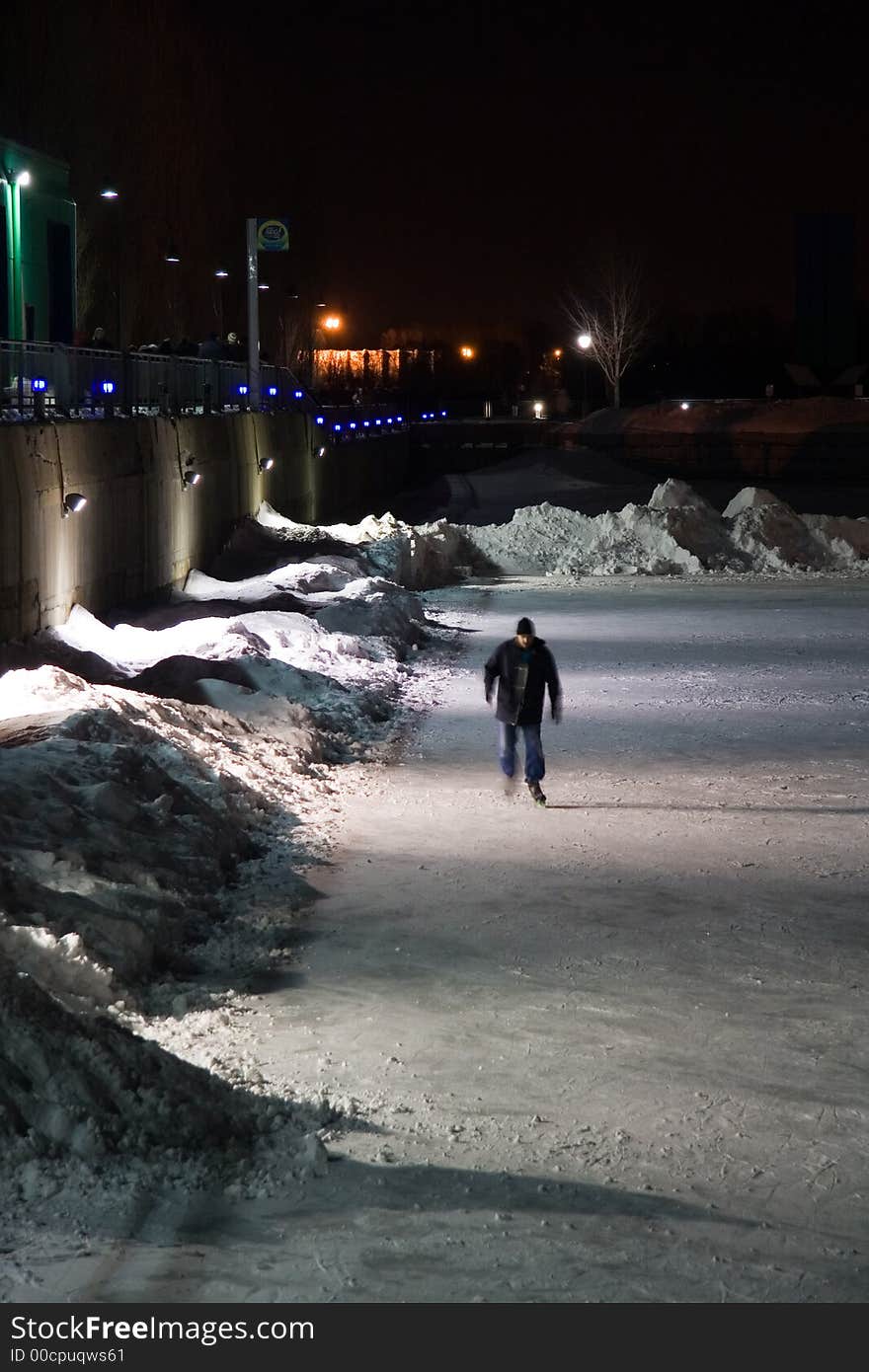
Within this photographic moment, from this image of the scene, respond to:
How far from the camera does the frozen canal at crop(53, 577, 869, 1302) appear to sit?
5.95 metres

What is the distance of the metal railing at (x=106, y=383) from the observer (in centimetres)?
2011

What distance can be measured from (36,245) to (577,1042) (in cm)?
3325

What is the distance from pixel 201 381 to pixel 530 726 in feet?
64.7

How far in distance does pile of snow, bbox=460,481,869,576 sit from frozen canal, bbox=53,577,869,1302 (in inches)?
842

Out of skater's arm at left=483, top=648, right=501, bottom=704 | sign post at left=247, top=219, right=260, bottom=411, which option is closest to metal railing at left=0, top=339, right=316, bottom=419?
sign post at left=247, top=219, right=260, bottom=411

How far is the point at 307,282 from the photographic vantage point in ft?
278

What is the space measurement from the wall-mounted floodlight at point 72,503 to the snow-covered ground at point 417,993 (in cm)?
145

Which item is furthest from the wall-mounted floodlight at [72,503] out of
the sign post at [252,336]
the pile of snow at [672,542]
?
the pile of snow at [672,542]

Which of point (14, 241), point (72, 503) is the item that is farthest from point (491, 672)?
point (14, 241)

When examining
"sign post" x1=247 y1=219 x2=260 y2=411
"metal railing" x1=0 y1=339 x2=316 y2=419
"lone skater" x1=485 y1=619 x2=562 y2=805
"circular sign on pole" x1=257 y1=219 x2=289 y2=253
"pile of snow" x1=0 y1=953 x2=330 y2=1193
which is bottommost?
"pile of snow" x1=0 y1=953 x2=330 y2=1193

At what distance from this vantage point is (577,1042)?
27.4ft

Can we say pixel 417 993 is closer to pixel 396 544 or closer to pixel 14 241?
pixel 396 544

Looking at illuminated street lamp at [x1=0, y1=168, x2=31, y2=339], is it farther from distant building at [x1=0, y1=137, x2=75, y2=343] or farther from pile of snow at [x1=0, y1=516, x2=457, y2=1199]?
pile of snow at [x1=0, y1=516, x2=457, y2=1199]
